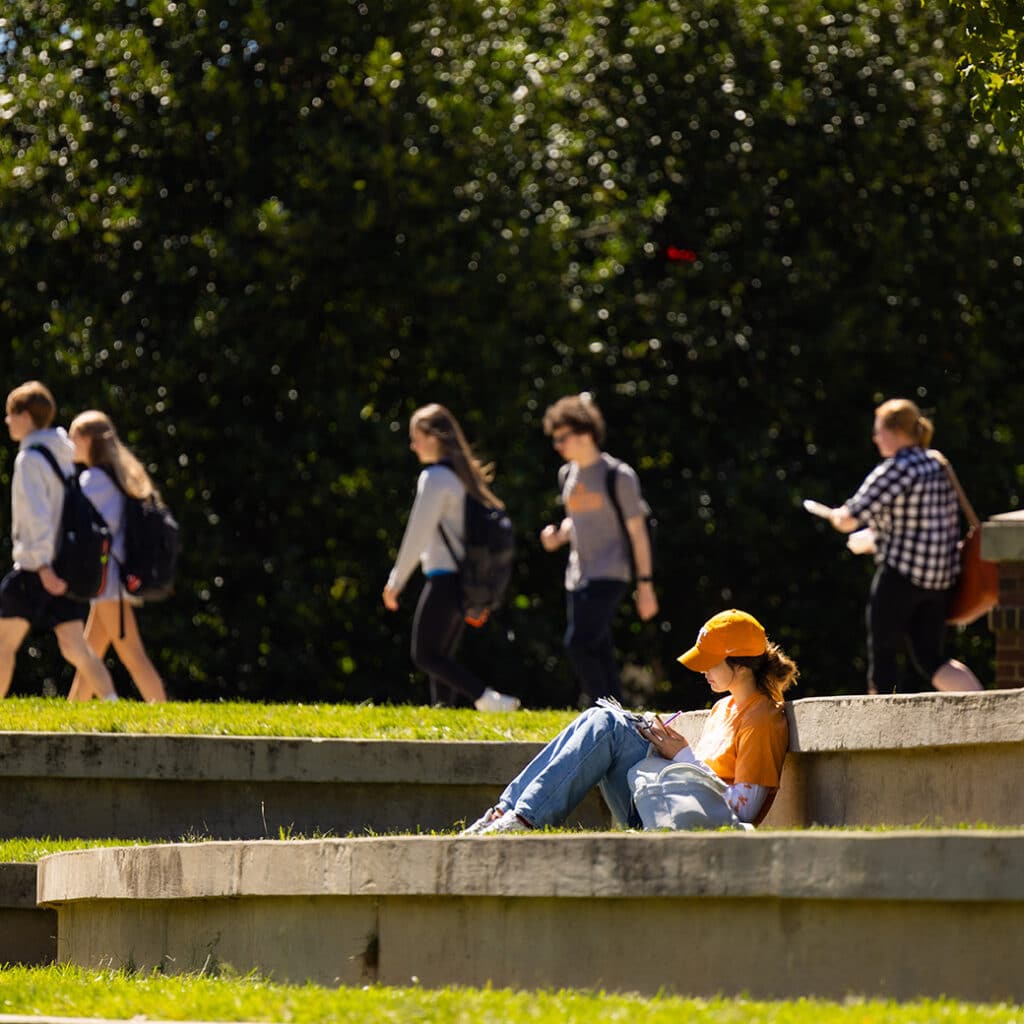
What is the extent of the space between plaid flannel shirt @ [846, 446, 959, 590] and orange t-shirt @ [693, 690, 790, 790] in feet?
12.5

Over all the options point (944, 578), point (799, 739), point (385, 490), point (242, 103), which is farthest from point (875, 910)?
point (242, 103)

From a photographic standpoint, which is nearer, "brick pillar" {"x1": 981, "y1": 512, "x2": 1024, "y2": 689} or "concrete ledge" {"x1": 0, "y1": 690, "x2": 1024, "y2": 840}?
"concrete ledge" {"x1": 0, "y1": 690, "x2": 1024, "y2": 840}

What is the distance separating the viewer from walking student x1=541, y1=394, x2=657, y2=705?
11.4m

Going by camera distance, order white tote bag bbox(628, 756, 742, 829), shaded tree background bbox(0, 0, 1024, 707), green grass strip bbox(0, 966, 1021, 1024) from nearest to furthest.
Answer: green grass strip bbox(0, 966, 1021, 1024)
white tote bag bbox(628, 756, 742, 829)
shaded tree background bbox(0, 0, 1024, 707)

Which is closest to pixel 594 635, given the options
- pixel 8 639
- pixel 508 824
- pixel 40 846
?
pixel 8 639

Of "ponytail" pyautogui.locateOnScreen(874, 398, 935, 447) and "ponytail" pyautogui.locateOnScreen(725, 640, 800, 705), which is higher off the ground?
"ponytail" pyautogui.locateOnScreen(874, 398, 935, 447)

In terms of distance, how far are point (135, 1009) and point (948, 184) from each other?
13.5 meters

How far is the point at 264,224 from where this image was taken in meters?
15.8

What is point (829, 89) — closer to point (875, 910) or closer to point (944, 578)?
A: point (944, 578)

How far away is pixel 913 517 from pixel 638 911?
5.37 metres

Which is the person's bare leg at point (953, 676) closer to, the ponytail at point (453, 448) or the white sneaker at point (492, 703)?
the white sneaker at point (492, 703)

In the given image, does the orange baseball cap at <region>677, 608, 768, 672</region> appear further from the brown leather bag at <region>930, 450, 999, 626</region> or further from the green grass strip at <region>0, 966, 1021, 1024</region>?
the brown leather bag at <region>930, 450, 999, 626</region>

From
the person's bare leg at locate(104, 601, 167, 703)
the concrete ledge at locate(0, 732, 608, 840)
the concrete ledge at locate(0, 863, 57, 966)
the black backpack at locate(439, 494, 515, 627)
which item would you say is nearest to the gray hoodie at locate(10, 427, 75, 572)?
the person's bare leg at locate(104, 601, 167, 703)

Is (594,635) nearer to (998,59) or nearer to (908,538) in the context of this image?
(908,538)
